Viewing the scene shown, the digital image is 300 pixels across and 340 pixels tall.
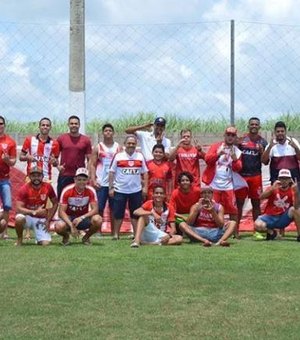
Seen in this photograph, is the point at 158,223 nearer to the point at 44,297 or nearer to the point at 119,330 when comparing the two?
the point at 44,297

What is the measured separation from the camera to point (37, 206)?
39.9ft

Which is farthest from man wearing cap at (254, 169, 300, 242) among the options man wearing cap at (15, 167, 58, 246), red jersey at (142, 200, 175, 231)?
man wearing cap at (15, 167, 58, 246)

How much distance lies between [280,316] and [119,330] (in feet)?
4.73

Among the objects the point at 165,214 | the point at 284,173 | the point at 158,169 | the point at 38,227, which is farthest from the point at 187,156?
the point at 38,227

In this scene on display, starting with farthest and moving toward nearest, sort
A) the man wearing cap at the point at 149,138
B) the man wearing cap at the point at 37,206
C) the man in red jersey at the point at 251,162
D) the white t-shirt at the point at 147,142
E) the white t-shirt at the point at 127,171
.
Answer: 1. the white t-shirt at the point at 147,142
2. the man wearing cap at the point at 149,138
3. the man in red jersey at the point at 251,162
4. the white t-shirt at the point at 127,171
5. the man wearing cap at the point at 37,206

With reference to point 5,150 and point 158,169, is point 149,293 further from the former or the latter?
point 5,150

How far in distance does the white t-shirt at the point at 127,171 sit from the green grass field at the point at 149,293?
1.75m

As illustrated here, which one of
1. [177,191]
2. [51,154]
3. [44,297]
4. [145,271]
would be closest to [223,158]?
[177,191]

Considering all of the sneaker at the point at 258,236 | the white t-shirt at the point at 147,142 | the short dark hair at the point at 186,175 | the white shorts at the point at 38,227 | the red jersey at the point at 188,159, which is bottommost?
the sneaker at the point at 258,236

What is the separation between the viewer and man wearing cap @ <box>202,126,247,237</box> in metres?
13.1

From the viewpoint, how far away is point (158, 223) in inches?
485

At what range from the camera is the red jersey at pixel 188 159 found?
Answer: 1342 cm

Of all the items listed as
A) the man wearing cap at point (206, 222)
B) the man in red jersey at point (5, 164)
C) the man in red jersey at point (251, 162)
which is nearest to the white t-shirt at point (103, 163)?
the man in red jersey at point (5, 164)

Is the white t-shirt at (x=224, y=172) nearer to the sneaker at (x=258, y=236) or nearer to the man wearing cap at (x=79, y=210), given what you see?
the sneaker at (x=258, y=236)
